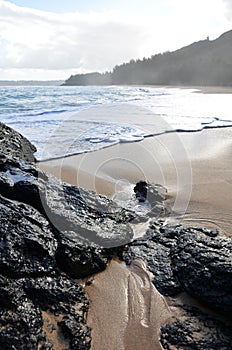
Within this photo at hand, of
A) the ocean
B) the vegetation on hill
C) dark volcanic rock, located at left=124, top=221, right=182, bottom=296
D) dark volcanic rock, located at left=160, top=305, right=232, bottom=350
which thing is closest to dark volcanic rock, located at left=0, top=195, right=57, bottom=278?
dark volcanic rock, located at left=124, top=221, right=182, bottom=296

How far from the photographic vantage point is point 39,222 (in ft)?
10.6

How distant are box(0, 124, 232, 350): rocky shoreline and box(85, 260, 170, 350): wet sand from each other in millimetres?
80

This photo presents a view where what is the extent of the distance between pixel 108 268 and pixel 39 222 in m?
0.83

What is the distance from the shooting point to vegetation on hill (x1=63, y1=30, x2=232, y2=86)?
48.6m

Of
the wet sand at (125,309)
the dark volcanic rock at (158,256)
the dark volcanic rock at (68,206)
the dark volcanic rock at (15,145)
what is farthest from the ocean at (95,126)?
the wet sand at (125,309)

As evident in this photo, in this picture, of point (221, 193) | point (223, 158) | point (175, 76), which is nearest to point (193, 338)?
point (221, 193)

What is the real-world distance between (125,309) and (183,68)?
58.1m

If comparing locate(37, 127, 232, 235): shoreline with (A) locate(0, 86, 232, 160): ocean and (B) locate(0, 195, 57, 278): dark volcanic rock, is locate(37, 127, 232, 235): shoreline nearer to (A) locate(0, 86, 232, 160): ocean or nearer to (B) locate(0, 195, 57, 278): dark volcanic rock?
(A) locate(0, 86, 232, 160): ocean

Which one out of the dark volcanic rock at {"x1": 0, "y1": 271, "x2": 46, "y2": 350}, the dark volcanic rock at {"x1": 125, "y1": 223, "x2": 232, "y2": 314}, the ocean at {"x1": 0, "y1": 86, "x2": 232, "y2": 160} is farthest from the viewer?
the ocean at {"x1": 0, "y1": 86, "x2": 232, "y2": 160}

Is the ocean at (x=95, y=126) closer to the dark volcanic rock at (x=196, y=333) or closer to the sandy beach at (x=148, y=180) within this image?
the sandy beach at (x=148, y=180)

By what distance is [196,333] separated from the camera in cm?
263

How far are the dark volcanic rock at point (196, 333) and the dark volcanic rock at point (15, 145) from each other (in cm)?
470

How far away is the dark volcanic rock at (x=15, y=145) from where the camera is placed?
6.69m

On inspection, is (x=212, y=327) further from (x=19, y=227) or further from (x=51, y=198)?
(x=51, y=198)
